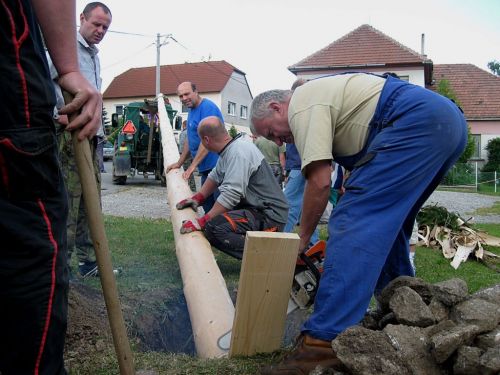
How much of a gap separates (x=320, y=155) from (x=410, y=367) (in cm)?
103

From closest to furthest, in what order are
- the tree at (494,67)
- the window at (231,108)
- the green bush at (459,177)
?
the green bush at (459,177), the window at (231,108), the tree at (494,67)

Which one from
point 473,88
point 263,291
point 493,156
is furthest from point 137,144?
point 473,88

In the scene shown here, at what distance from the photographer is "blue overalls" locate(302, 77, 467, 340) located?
7.64 ft

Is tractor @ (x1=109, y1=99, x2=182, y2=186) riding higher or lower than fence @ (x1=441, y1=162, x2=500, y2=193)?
higher

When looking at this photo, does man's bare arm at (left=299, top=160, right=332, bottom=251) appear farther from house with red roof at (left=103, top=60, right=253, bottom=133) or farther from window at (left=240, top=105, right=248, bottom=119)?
window at (left=240, top=105, right=248, bottom=119)

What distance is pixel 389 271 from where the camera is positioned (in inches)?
118

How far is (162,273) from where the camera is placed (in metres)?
4.56

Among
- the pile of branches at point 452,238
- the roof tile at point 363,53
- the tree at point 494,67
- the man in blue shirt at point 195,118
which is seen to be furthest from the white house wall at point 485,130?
the tree at point 494,67

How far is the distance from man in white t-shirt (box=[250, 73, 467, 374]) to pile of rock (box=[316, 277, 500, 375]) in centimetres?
19

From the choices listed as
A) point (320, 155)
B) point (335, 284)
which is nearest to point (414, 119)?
point (320, 155)

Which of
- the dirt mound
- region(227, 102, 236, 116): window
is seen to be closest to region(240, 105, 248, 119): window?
region(227, 102, 236, 116): window

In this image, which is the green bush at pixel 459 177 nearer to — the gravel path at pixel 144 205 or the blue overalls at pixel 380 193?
the gravel path at pixel 144 205

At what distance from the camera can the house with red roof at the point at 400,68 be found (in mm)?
28422

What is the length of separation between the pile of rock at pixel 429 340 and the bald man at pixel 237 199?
7.25 ft
